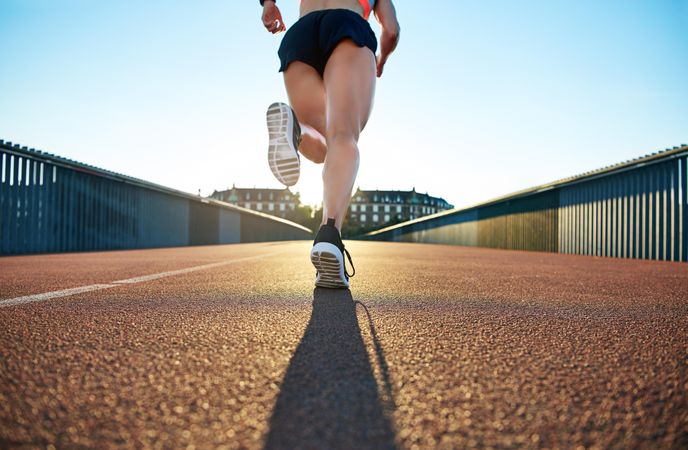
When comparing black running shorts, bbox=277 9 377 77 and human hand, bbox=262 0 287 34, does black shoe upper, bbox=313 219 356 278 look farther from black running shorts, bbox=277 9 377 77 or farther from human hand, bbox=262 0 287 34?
human hand, bbox=262 0 287 34

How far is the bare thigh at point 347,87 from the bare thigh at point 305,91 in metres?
0.24

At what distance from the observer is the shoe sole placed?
2080 mm

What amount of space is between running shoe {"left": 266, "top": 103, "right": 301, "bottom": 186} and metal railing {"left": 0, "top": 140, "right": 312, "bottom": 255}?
27.8 ft

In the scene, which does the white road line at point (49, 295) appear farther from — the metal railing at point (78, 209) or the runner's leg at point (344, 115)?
the metal railing at point (78, 209)

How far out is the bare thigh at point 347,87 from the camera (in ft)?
7.82

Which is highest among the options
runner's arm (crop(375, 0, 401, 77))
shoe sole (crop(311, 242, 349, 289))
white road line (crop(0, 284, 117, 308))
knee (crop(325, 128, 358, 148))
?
runner's arm (crop(375, 0, 401, 77))

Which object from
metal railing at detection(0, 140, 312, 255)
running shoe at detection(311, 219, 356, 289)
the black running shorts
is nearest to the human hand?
the black running shorts

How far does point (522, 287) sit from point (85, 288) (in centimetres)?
231

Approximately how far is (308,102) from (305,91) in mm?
76

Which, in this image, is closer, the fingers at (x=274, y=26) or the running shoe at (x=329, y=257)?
the running shoe at (x=329, y=257)

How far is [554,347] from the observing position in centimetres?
109

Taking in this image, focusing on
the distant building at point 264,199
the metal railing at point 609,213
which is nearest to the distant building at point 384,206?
the distant building at point 264,199

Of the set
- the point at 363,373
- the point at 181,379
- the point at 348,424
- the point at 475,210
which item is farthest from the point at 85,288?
the point at 475,210

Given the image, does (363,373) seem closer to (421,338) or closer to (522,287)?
(421,338)
